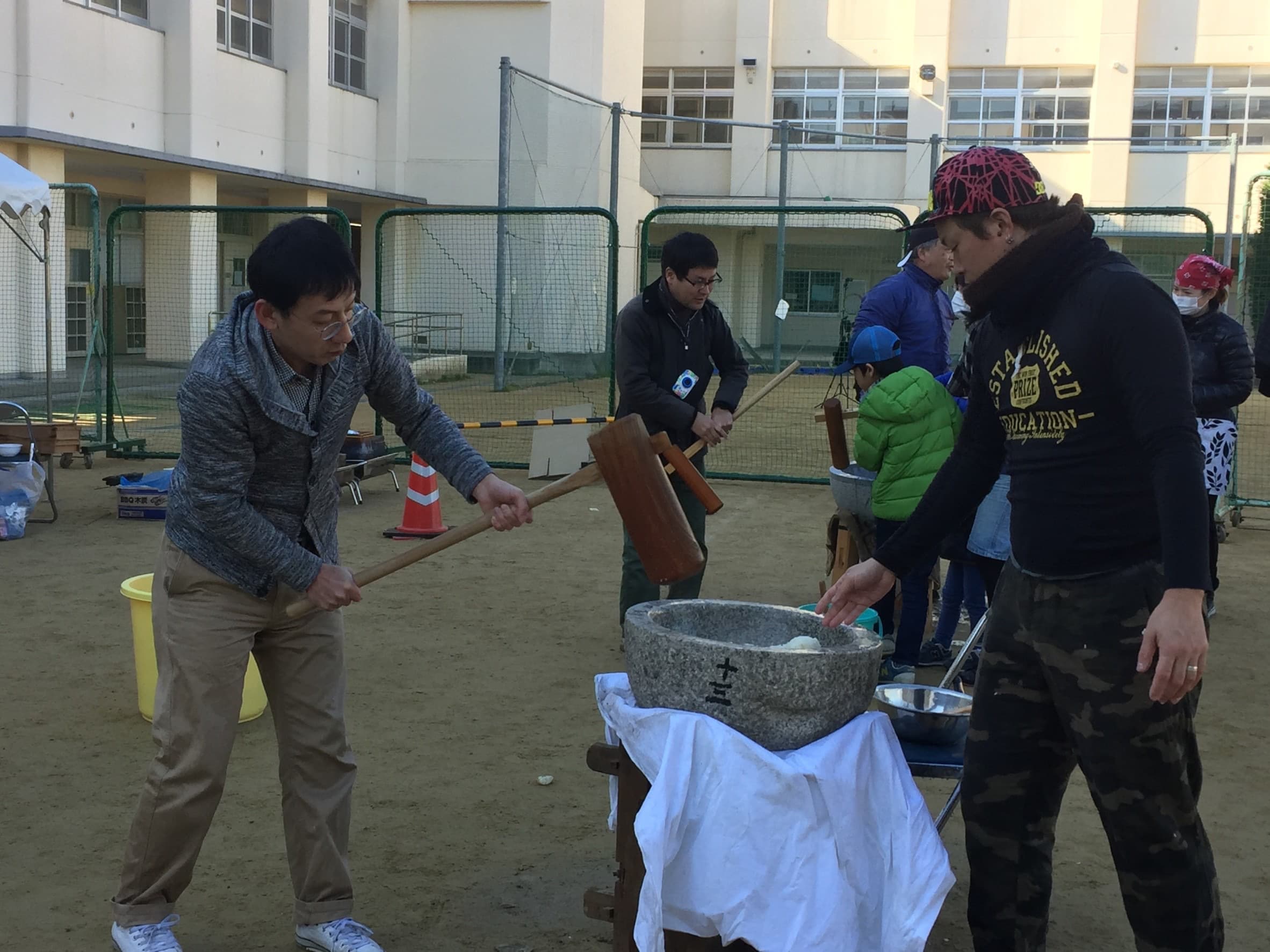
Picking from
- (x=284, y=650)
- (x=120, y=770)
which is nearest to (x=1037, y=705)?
(x=284, y=650)

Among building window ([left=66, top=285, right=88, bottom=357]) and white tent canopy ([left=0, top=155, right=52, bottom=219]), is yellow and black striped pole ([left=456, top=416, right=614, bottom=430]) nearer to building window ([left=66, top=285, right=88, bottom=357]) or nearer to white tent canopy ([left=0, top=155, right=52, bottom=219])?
white tent canopy ([left=0, top=155, right=52, bottom=219])

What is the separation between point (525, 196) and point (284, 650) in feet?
62.9

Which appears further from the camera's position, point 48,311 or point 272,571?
point 48,311

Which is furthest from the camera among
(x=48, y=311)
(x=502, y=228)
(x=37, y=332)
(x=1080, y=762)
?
→ (x=37, y=332)

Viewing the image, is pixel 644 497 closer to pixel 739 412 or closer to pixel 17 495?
pixel 739 412

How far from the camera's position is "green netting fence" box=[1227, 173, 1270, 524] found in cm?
960

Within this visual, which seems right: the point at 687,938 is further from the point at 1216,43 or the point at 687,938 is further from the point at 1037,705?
the point at 1216,43

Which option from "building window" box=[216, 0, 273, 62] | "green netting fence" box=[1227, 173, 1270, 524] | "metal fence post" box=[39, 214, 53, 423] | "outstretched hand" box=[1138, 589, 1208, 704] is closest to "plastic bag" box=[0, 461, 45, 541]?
"metal fence post" box=[39, 214, 53, 423]

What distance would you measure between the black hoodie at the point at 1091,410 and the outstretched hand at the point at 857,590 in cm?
35

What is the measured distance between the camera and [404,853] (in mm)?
3666

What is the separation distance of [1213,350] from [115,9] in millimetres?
15819

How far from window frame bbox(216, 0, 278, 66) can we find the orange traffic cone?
1322cm

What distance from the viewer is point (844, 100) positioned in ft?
95.3

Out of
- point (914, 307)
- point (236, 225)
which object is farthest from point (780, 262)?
point (914, 307)
